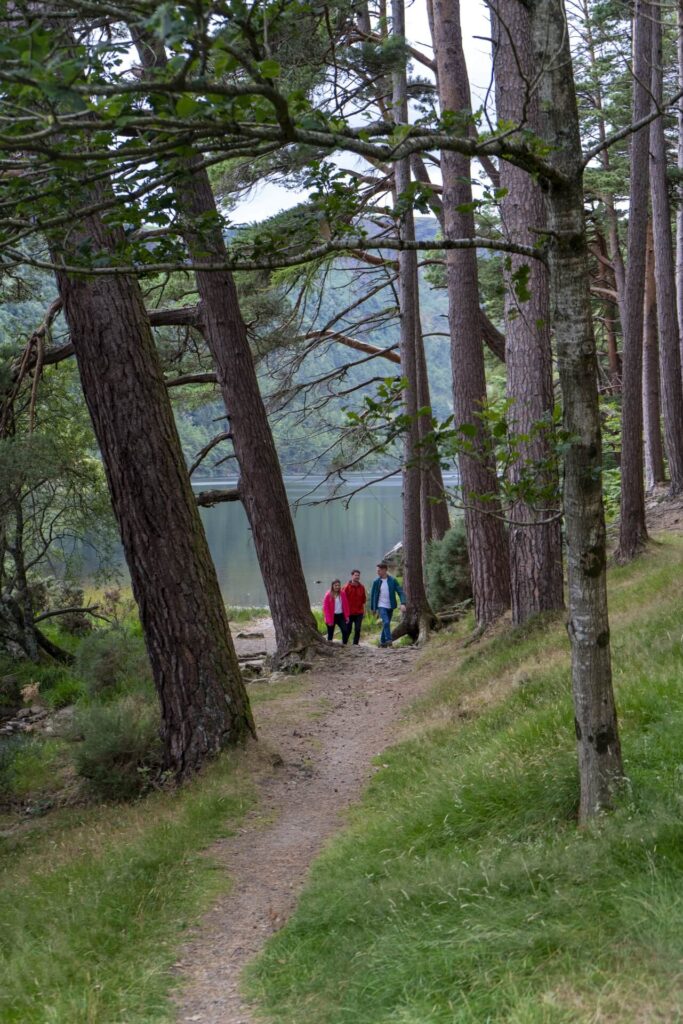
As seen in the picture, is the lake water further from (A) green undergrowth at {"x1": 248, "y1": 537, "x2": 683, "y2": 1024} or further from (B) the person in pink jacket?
(A) green undergrowth at {"x1": 248, "y1": 537, "x2": 683, "y2": 1024}

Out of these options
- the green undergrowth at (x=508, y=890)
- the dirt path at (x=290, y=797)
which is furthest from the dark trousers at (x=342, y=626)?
the green undergrowth at (x=508, y=890)

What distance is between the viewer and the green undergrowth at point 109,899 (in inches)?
171

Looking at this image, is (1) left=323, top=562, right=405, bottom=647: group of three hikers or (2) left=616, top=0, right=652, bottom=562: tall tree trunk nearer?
(2) left=616, top=0, right=652, bottom=562: tall tree trunk

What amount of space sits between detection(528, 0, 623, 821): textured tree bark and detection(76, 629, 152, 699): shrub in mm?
9063

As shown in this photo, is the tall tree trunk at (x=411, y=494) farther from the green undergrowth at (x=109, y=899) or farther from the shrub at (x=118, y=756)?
the green undergrowth at (x=109, y=899)

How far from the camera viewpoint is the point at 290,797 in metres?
7.57

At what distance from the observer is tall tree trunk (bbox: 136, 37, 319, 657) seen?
41.3ft

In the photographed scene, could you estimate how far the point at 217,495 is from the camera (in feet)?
45.0

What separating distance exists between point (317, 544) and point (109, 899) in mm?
51442

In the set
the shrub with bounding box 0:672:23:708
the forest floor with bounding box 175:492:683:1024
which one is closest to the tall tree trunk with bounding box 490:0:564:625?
the forest floor with bounding box 175:492:683:1024

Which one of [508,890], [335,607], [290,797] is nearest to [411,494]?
[335,607]

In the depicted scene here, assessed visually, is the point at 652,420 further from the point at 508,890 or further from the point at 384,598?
the point at 508,890

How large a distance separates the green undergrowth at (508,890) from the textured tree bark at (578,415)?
0.29 metres

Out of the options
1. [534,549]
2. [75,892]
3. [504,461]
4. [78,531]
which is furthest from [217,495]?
[504,461]
